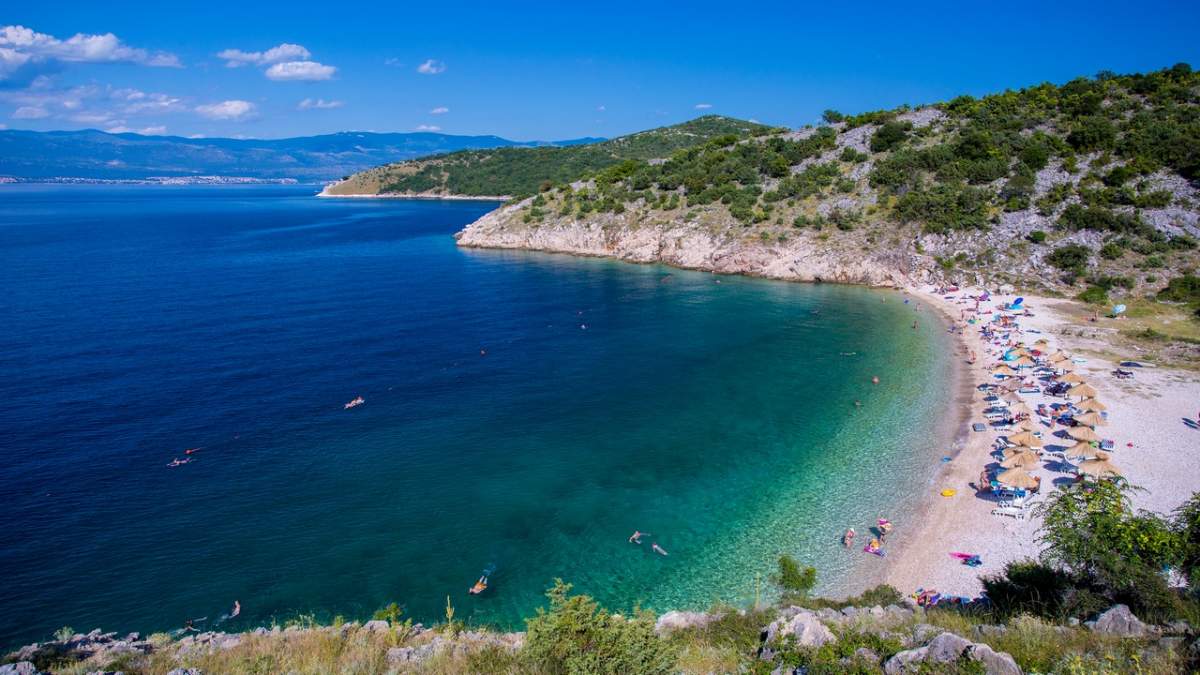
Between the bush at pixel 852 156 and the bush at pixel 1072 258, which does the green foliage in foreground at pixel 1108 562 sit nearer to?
the bush at pixel 1072 258

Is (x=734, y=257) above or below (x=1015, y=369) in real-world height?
above

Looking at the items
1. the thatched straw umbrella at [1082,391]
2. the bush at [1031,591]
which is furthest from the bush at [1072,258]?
the bush at [1031,591]

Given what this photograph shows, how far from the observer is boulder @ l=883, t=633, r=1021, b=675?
12.6 meters

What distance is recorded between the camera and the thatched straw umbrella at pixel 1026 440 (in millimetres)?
31891

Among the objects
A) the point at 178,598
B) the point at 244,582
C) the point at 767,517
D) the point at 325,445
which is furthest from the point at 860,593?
the point at 325,445

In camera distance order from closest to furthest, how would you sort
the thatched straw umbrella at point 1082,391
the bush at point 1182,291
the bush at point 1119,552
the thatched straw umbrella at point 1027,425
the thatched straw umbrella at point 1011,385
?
1. the bush at point 1119,552
2. the thatched straw umbrella at point 1027,425
3. the thatched straw umbrella at point 1082,391
4. the thatched straw umbrella at point 1011,385
5. the bush at point 1182,291

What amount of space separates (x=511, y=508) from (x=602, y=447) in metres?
7.70

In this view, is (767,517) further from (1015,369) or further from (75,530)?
(75,530)

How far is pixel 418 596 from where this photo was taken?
23562 millimetres

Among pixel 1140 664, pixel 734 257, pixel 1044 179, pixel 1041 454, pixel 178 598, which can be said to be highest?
pixel 1044 179

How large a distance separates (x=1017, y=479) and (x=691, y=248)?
215ft

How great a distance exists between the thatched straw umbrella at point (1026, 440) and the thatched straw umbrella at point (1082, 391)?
25.1ft

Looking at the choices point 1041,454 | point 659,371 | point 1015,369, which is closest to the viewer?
point 1041,454

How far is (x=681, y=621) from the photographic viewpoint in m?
20.0
